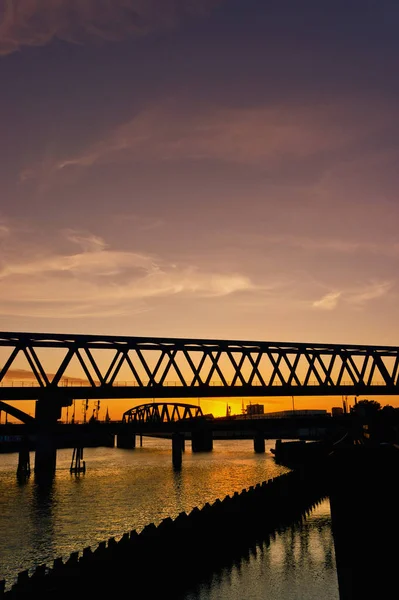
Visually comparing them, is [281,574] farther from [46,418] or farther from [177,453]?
[177,453]

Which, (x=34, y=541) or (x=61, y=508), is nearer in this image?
(x=34, y=541)

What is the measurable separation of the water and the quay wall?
1.41m

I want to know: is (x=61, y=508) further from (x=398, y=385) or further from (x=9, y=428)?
(x=398, y=385)

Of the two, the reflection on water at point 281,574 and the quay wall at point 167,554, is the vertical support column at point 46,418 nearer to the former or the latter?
the quay wall at point 167,554

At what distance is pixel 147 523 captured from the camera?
148 ft

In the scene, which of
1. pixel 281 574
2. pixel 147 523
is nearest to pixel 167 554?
pixel 281 574

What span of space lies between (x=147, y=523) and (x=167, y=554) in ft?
73.9

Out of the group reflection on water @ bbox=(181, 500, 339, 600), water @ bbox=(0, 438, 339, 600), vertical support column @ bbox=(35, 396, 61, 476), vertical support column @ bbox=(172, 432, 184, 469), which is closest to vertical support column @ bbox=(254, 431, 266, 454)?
vertical support column @ bbox=(172, 432, 184, 469)

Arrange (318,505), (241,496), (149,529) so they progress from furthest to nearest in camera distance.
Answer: (318,505) → (241,496) → (149,529)

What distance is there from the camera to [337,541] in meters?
6.84

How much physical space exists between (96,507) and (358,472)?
2238 inches

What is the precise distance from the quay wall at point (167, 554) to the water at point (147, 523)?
1.41m

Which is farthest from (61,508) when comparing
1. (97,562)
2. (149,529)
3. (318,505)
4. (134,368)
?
(97,562)

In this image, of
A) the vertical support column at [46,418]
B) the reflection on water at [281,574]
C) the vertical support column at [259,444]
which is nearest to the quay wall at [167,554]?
the reflection on water at [281,574]
